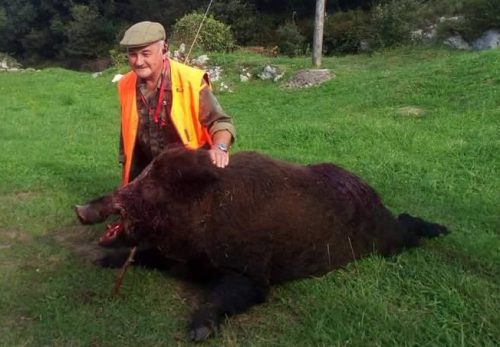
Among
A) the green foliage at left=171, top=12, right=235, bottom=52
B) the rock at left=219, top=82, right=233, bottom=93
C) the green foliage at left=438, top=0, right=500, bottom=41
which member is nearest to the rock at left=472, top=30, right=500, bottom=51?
the green foliage at left=438, top=0, right=500, bottom=41

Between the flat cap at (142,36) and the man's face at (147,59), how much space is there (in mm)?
48

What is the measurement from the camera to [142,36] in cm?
410

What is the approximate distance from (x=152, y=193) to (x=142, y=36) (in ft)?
3.43

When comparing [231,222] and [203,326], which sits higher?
[231,222]

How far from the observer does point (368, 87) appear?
38.6 ft

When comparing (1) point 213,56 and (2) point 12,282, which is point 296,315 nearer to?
(2) point 12,282

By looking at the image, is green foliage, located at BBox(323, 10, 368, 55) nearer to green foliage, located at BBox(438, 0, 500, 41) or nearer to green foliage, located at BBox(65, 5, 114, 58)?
green foliage, located at BBox(438, 0, 500, 41)

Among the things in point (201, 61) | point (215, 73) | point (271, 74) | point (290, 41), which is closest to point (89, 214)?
point (271, 74)

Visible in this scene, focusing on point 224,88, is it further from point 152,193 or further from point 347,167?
point 152,193

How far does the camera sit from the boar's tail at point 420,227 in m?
4.45

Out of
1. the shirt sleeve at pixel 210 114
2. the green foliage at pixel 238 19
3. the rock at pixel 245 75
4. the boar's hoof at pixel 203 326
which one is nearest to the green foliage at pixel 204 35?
the rock at pixel 245 75

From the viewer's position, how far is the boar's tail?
4453 millimetres

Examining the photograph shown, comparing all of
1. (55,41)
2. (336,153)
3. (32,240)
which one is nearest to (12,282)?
(32,240)

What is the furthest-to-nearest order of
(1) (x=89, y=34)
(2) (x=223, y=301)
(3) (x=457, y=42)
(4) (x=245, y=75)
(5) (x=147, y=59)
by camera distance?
(1) (x=89, y=34) < (3) (x=457, y=42) < (4) (x=245, y=75) < (5) (x=147, y=59) < (2) (x=223, y=301)
